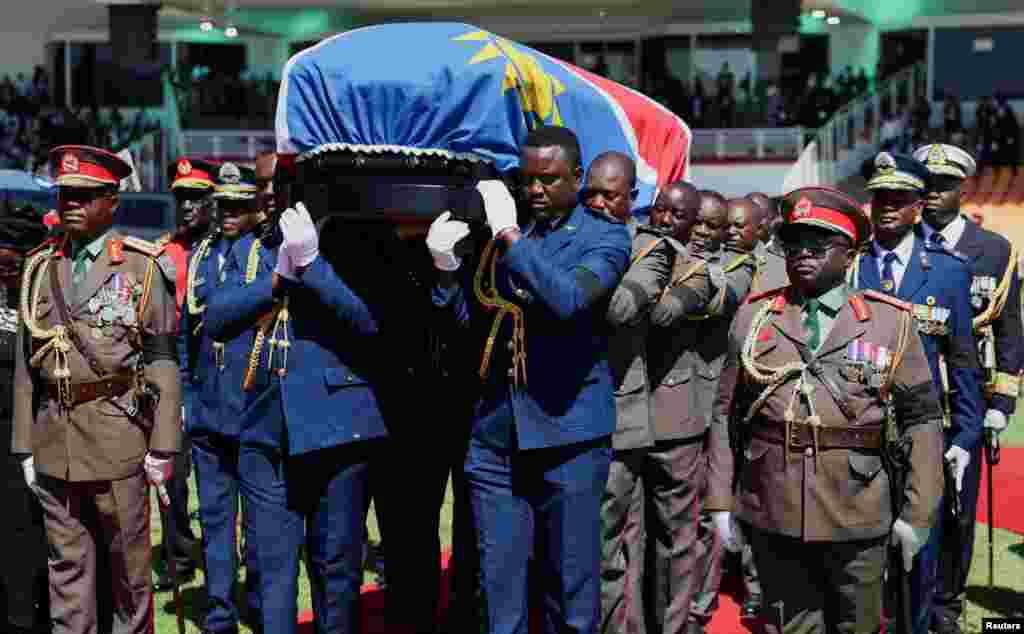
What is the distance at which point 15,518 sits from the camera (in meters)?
5.98

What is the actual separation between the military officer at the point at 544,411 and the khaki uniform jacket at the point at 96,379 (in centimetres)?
139

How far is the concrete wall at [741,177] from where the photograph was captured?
930 inches

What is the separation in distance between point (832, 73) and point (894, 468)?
2705cm

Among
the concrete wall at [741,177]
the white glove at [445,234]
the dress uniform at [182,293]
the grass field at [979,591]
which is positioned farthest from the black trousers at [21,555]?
the concrete wall at [741,177]

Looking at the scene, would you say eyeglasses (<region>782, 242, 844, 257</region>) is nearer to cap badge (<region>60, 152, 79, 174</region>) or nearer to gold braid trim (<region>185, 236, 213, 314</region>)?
cap badge (<region>60, 152, 79, 174</region>)

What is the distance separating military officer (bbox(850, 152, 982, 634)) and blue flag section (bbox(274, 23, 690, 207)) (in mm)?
1421

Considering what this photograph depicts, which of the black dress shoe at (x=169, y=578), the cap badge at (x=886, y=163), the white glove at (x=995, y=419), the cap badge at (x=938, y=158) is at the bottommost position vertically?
the black dress shoe at (x=169, y=578)

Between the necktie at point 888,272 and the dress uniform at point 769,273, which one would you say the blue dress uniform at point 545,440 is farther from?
the dress uniform at point 769,273

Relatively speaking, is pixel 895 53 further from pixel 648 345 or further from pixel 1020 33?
pixel 648 345

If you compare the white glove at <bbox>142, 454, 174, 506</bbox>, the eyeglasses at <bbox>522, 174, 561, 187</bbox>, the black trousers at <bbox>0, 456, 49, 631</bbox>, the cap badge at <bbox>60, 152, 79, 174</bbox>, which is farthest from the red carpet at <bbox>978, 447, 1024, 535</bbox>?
the cap badge at <bbox>60, 152, 79, 174</bbox>

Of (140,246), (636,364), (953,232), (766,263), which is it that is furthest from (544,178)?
(766,263)

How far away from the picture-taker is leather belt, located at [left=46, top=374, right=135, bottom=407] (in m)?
5.55

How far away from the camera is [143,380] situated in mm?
5703
